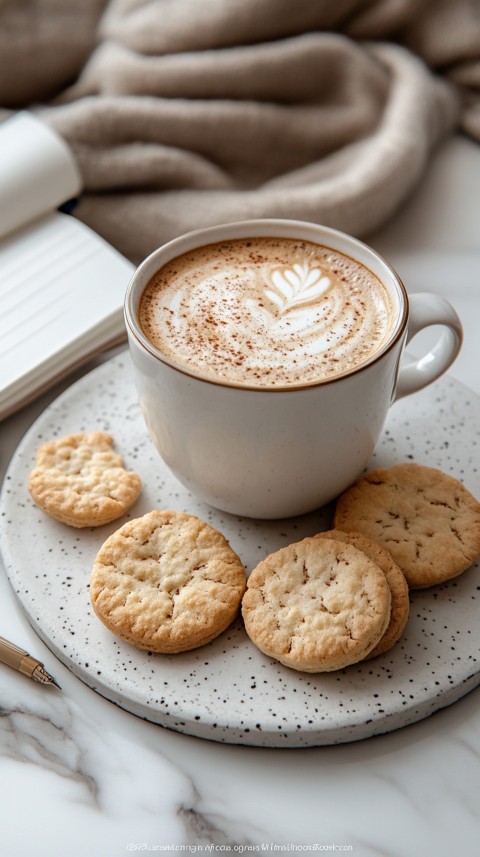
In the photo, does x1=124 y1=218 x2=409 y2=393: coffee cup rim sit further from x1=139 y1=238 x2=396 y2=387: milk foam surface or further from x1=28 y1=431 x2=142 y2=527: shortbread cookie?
x1=28 y1=431 x2=142 y2=527: shortbread cookie

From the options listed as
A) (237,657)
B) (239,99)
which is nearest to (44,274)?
(239,99)

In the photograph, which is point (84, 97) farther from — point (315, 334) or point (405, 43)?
point (315, 334)

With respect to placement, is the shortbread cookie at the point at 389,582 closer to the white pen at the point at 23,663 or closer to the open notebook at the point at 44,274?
the white pen at the point at 23,663

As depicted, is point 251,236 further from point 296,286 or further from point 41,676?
point 41,676

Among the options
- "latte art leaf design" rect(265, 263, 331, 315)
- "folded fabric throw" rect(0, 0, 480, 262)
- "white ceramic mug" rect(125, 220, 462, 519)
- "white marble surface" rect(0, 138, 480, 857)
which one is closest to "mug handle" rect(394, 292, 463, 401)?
"white ceramic mug" rect(125, 220, 462, 519)

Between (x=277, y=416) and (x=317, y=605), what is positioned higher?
(x=277, y=416)

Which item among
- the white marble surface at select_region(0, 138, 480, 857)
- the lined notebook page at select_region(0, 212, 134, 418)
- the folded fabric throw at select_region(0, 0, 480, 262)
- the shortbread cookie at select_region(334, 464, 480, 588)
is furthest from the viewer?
the folded fabric throw at select_region(0, 0, 480, 262)

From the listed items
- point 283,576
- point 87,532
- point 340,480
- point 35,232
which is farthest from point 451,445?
point 35,232
